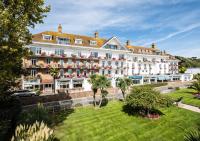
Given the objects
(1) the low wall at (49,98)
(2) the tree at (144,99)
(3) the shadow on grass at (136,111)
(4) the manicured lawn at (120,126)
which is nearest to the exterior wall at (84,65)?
(1) the low wall at (49,98)

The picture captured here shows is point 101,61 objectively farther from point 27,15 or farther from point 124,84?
point 27,15

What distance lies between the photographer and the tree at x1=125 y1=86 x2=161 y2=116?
31730mm

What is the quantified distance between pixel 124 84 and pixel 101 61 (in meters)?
24.0

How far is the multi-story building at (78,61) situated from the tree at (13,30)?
99.8 ft

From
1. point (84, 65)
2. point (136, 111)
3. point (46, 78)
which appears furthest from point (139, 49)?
point (136, 111)

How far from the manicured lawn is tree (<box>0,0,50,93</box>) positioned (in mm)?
11690

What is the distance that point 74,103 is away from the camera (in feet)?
126

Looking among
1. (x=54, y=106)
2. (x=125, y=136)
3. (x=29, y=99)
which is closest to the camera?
(x=125, y=136)

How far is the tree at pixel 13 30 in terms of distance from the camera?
1655 centimetres

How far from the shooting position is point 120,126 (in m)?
28.5

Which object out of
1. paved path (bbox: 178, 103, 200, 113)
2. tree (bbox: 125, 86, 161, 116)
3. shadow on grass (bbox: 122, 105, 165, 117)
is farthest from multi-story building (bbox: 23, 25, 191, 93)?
paved path (bbox: 178, 103, 200, 113)

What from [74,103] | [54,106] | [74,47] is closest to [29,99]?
[54,106]

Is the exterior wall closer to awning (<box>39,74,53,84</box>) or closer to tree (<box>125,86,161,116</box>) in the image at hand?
awning (<box>39,74,53,84</box>)

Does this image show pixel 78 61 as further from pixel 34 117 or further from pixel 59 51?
pixel 34 117
